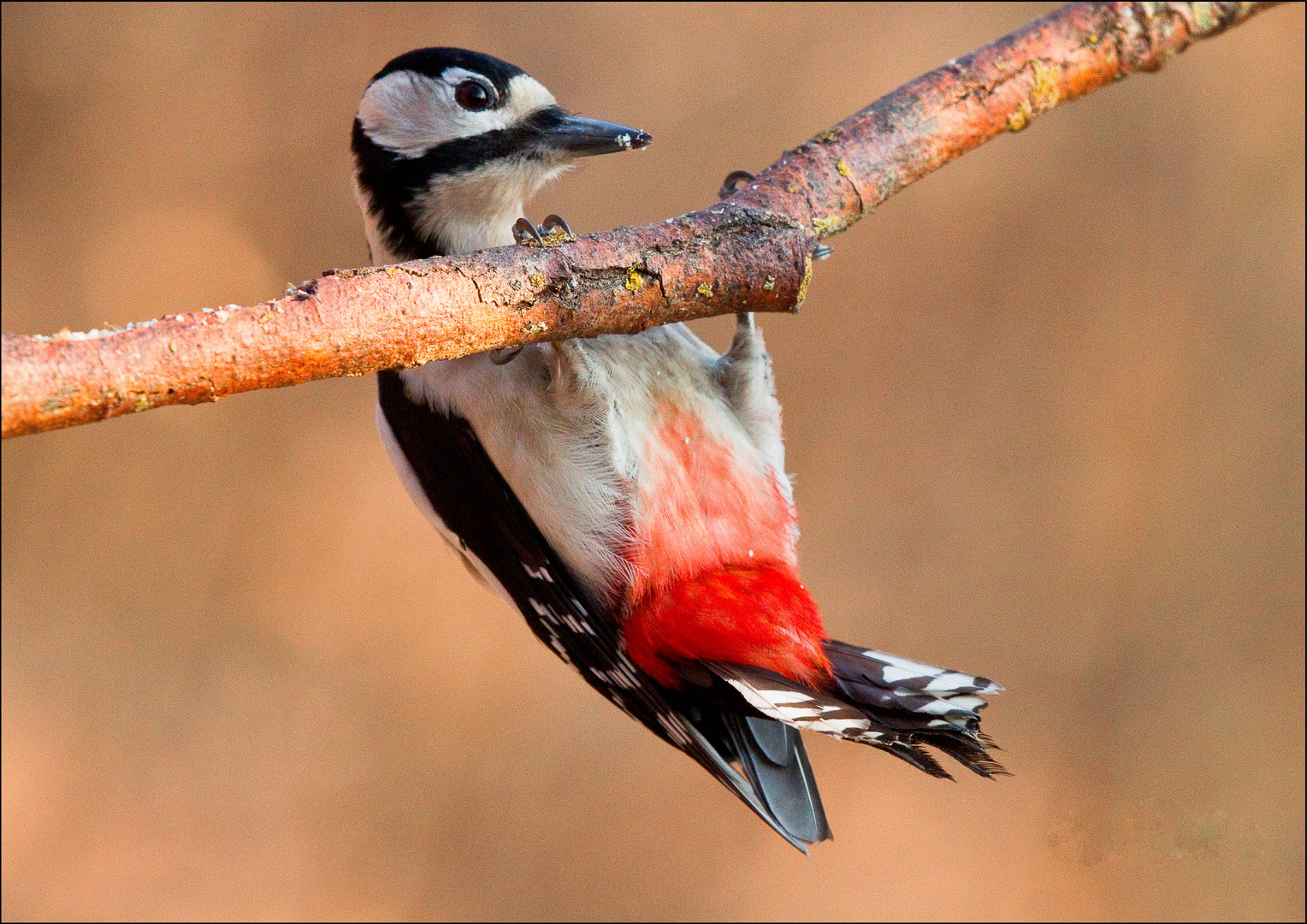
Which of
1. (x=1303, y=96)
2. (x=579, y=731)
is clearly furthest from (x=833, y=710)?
(x=1303, y=96)

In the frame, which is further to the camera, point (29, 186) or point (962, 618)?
point (962, 618)

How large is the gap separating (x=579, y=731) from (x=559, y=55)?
75.3 inches

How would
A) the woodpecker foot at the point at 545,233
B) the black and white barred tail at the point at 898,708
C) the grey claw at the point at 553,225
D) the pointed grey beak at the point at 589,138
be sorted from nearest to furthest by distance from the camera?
the woodpecker foot at the point at 545,233 → the grey claw at the point at 553,225 → the black and white barred tail at the point at 898,708 → the pointed grey beak at the point at 589,138

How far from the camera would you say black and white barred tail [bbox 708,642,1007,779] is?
4.58 ft

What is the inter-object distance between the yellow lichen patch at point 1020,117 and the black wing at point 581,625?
0.99 m

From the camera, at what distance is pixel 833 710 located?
1.45 metres

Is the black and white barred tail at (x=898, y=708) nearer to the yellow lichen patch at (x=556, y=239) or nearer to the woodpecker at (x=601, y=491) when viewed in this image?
the woodpecker at (x=601, y=491)

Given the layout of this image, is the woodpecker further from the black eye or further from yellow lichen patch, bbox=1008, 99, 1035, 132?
yellow lichen patch, bbox=1008, 99, 1035, 132

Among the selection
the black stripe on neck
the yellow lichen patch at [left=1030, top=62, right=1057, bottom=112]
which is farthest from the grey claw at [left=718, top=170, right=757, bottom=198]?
the yellow lichen patch at [left=1030, top=62, right=1057, bottom=112]

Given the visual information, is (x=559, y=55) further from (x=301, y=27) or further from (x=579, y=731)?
(x=579, y=731)

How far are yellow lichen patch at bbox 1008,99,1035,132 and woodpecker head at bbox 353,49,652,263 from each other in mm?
641

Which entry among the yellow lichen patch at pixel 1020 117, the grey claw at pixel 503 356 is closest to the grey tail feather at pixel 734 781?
the grey claw at pixel 503 356

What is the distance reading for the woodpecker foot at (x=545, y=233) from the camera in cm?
114

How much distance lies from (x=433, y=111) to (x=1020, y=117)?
0.94 metres
